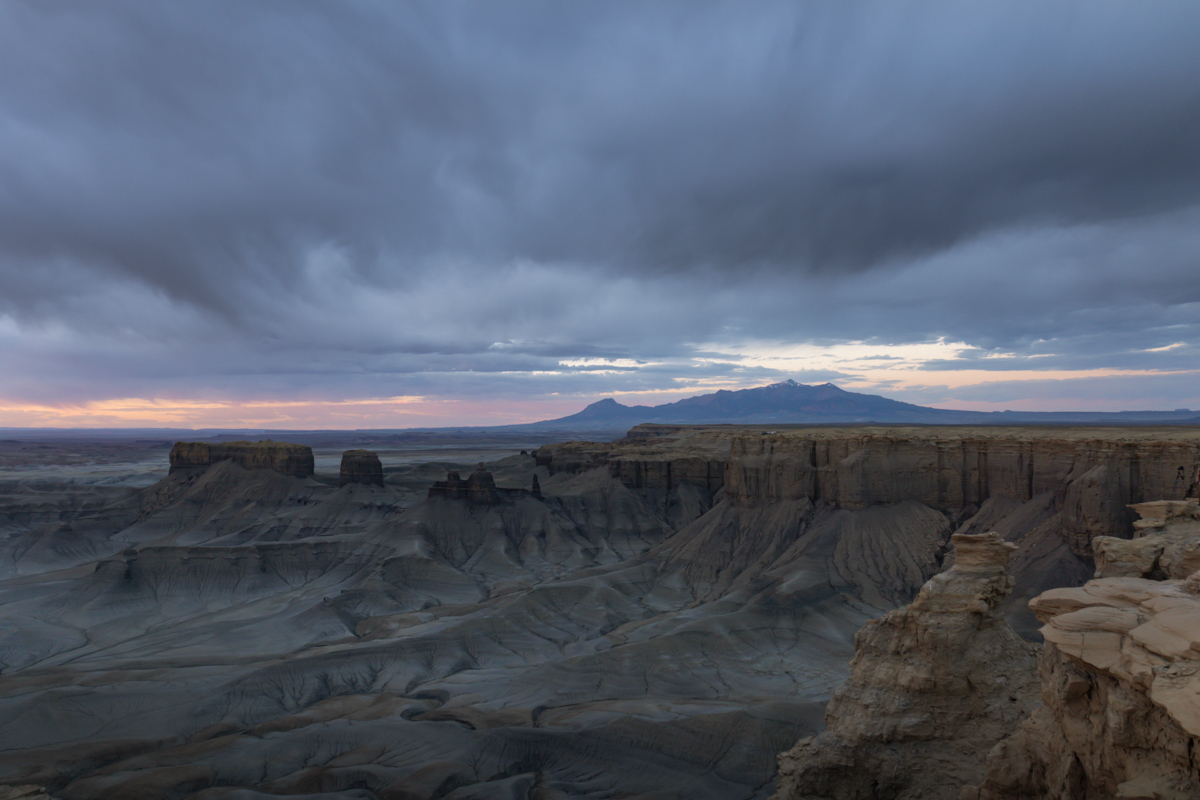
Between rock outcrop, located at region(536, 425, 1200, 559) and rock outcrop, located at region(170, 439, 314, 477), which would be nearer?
rock outcrop, located at region(536, 425, 1200, 559)

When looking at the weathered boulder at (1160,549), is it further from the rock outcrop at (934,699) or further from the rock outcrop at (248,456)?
the rock outcrop at (248,456)

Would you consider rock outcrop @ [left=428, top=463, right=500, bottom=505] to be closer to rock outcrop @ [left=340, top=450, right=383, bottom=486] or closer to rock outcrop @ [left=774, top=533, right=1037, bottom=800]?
rock outcrop @ [left=340, top=450, right=383, bottom=486]

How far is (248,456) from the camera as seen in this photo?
364ft

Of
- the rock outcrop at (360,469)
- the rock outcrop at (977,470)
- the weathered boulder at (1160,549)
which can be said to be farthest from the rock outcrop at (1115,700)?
the rock outcrop at (360,469)

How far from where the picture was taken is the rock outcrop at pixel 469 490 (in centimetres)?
9344

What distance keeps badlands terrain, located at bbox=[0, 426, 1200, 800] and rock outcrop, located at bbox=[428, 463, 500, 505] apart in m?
0.45

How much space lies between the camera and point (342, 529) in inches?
3713

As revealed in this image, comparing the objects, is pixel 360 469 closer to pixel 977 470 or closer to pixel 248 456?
pixel 248 456

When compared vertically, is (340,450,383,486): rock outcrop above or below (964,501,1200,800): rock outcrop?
below

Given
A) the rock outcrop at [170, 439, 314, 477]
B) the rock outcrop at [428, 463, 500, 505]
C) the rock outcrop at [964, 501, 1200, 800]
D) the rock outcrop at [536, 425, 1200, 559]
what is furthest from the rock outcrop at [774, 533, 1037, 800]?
the rock outcrop at [170, 439, 314, 477]

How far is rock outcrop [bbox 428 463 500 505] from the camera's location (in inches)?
3679

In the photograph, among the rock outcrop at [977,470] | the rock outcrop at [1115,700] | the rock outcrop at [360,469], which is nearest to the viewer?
the rock outcrop at [1115,700]

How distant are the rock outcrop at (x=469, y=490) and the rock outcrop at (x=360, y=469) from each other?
2215 centimetres

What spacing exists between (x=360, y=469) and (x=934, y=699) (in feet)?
348
